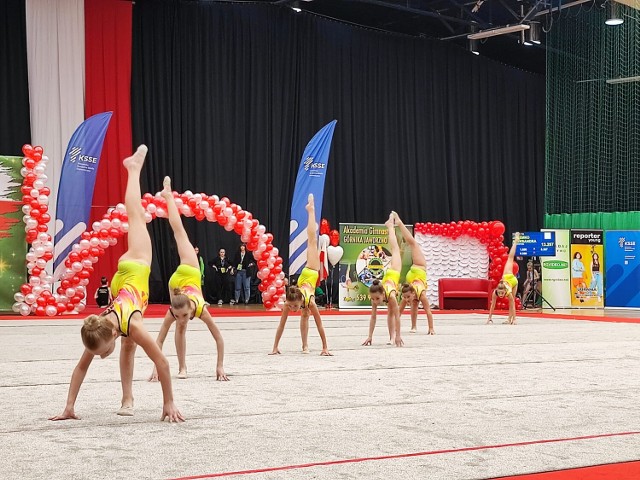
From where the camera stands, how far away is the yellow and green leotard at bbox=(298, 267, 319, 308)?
317 inches

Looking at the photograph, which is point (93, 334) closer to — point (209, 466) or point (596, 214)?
point (209, 466)

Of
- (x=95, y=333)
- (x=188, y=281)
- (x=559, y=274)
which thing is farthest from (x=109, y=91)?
(x=95, y=333)

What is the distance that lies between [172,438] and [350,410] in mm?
1208

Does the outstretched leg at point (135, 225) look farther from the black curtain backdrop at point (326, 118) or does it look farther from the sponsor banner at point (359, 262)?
the black curtain backdrop at point (326, 118)

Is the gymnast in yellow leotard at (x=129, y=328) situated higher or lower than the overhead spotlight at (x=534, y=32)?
lower

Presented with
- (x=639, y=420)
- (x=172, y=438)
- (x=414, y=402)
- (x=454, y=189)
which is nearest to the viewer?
(x=172, y=438)

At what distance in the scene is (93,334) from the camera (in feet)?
13.5

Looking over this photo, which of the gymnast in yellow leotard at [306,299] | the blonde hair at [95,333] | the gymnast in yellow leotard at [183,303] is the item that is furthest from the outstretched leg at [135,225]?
the gymnast in yellow leotard at [306,299]

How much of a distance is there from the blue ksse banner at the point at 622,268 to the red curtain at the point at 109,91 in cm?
1142

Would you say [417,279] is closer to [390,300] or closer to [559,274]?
[390,300]

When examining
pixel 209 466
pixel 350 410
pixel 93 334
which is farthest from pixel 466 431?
pixel 93 334

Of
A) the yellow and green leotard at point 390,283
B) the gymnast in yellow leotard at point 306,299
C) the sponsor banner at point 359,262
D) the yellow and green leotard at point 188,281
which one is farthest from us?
the sponsor banner at point 359,262

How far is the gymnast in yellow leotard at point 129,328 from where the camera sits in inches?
164

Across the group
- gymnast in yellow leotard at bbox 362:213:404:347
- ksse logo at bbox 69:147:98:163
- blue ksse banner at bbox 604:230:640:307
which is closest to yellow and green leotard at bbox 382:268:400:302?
gymnast in yellow leotard at bbox 362:213:404:347
